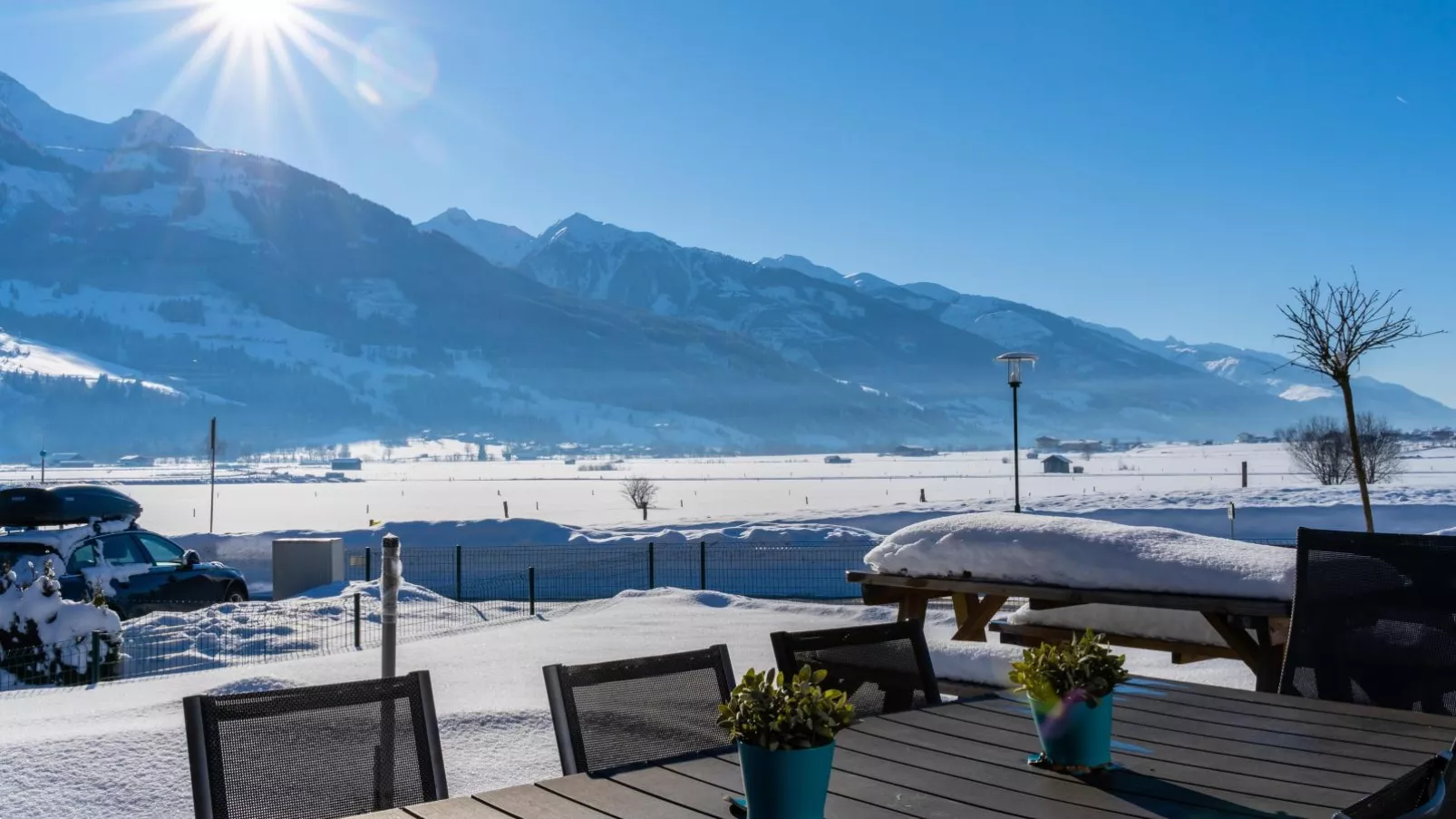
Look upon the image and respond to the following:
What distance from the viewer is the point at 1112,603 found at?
263 inches

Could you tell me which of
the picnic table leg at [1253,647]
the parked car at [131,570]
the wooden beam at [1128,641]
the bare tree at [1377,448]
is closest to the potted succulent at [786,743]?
the picnic table leg at [1253,647]

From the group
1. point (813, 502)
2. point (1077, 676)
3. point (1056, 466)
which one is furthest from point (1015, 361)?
point (1056, 466)

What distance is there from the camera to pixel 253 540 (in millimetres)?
30188

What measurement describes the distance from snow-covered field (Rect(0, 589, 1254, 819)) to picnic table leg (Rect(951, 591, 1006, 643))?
31 centimetres

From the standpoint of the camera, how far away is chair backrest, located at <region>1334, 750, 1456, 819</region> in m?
1.83

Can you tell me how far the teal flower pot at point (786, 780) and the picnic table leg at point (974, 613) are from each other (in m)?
5.67

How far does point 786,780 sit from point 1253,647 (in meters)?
4.81

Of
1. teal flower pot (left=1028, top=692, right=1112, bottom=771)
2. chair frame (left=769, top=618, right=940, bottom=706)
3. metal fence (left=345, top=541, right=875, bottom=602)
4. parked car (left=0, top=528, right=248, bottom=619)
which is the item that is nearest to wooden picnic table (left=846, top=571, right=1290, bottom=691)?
chair frame (left=769, top=618, right=940, bottom=706)

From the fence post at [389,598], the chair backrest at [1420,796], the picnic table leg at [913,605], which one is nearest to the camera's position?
the chair backrest at [1420,796]

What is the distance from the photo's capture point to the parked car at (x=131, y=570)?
532 inches

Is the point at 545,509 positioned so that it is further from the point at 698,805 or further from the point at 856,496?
the point at 698,805

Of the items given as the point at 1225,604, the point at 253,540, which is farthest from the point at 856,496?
the point at 1225,604

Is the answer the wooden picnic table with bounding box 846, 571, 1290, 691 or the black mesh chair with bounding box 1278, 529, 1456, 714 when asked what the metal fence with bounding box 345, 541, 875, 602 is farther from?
the black mesh chair with bounding box 1278, 529, 1456, 714

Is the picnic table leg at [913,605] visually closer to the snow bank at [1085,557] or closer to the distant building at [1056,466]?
the snow bank at [1085,557]
